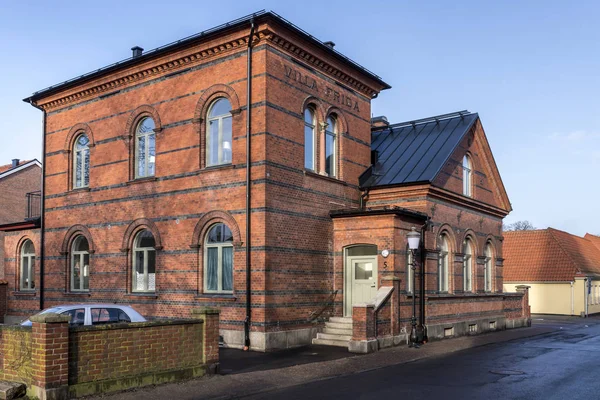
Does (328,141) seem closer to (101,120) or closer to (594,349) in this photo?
(101,120)

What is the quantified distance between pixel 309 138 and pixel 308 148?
322 millimetres

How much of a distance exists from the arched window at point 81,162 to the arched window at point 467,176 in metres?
13.7

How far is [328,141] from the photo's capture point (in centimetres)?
1998

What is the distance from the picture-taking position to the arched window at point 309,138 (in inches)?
744

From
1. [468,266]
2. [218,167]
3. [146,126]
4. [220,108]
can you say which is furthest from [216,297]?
[468,266]

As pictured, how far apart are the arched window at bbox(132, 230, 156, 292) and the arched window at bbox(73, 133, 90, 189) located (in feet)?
11.8

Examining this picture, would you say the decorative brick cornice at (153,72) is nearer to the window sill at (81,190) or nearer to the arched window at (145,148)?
the arched window at (145,148)

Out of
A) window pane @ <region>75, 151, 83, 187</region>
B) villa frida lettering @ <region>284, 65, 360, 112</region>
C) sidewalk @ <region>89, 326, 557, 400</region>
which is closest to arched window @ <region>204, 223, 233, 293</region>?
sidewalk @ <region>89, 326, 557, 400</region>

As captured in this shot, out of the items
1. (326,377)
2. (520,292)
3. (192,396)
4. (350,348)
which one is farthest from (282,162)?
(520,292)

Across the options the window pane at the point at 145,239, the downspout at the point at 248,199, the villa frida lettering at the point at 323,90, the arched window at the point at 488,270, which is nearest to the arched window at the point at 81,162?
the window pane at the point at 145,239

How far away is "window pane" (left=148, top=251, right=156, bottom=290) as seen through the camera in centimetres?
1941

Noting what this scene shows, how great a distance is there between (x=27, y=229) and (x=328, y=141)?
12596 mm

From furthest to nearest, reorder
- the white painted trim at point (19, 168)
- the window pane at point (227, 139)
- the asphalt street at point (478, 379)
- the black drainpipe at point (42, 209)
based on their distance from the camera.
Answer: the white painted trim at point (19, 168) < the black drainpipe at point (42, 209) < the window pane at point (227, 139) < the asphalt street at point (478, 379)

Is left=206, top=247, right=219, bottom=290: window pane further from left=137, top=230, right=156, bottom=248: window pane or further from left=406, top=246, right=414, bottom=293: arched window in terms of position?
left=406, top=246, right=414, bottom=293: arched window
